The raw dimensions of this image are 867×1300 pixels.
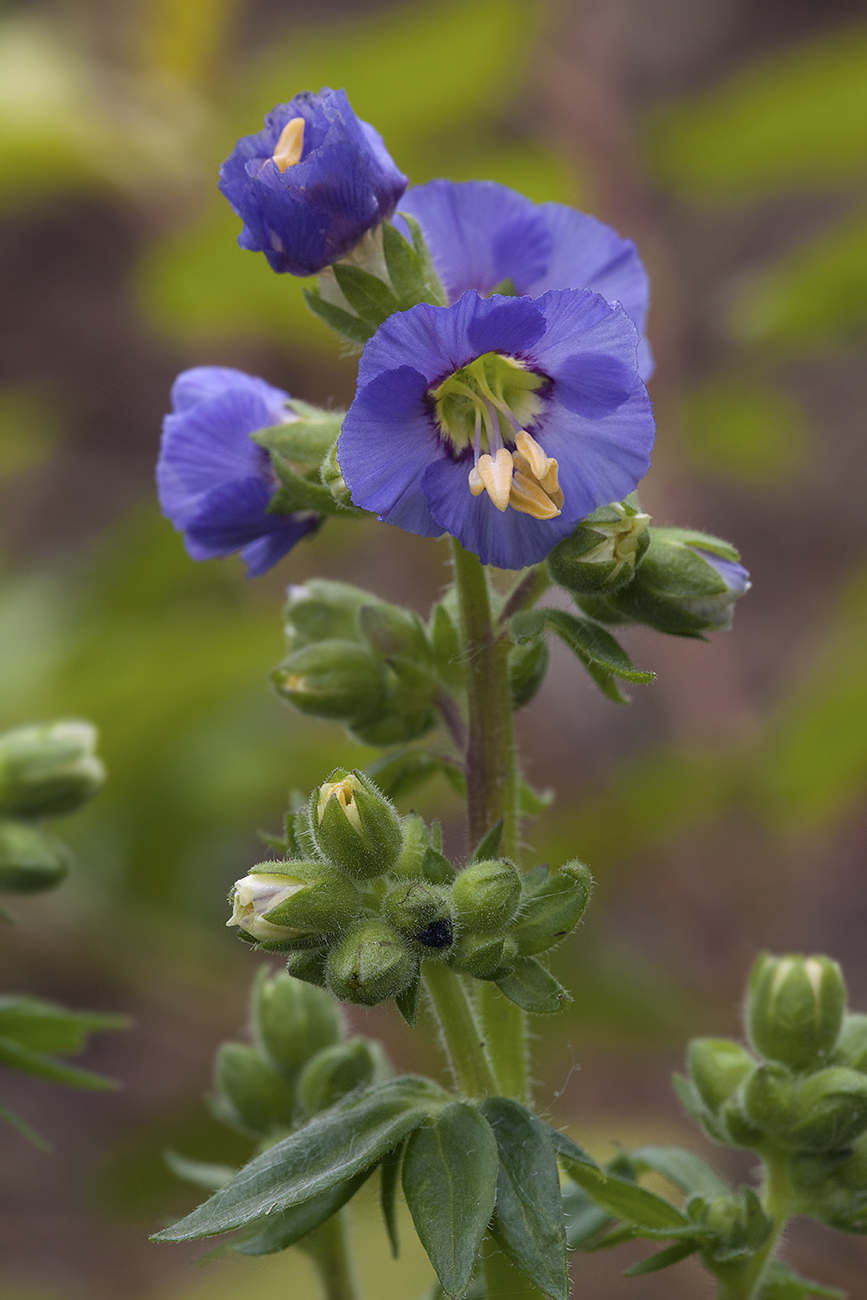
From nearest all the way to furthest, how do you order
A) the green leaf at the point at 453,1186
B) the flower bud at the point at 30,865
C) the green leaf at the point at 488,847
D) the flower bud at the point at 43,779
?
the green leaf at the point at 453,1186 < the green leaf at the point at 488,847 < the flower bud at the point at 30,865 < the flower bud at the point at 43,779

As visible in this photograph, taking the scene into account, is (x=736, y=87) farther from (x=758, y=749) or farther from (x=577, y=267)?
(x=577, y=267)

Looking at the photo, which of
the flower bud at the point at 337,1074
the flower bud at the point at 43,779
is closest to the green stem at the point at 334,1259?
the flower bud at the point at 337,1074

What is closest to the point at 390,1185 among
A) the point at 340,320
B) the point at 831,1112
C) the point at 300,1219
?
the point at 300,1219

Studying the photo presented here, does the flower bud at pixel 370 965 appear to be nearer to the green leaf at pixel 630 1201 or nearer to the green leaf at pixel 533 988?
the green leaf at pixel 533 988

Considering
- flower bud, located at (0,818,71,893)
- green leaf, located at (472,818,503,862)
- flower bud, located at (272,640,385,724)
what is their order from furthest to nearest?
flower bud, located at (0,818,71,893) → flower bud, located at (272,640,385,724) → green leaf, located at (472,818,503,862)

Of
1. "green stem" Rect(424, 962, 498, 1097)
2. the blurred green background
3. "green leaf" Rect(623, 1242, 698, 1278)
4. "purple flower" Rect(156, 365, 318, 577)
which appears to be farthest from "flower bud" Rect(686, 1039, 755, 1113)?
the blurred green background

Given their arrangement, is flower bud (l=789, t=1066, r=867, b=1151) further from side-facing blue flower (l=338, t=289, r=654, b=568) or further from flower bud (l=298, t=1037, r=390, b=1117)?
side-facing blue flower (l=338, t=289, r=654, b=568)
